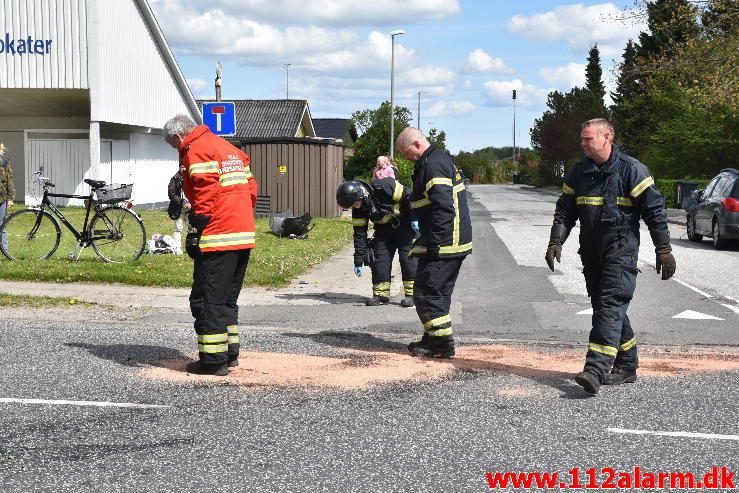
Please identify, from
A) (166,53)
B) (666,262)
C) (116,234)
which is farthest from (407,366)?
(166,53)

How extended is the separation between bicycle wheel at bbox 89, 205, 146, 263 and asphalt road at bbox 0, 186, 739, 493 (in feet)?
13.0

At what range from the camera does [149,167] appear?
32844 millimetres

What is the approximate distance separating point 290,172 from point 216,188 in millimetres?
18791

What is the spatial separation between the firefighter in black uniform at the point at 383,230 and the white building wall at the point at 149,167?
2033 centimetres

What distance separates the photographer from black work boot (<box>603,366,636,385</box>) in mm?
6863

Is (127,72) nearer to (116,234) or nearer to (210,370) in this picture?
(116,234)

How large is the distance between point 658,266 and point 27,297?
6.87 meters

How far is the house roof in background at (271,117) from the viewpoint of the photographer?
2183 inches

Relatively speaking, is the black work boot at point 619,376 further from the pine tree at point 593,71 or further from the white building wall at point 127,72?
the pine tree at point 593,71

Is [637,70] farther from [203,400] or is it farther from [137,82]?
[203,400]

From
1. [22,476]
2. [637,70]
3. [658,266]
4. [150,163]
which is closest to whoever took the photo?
[22,476]

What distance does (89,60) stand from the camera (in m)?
27.2

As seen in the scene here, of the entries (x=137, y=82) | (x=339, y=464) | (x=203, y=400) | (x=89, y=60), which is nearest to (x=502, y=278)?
(x=203, y=400)

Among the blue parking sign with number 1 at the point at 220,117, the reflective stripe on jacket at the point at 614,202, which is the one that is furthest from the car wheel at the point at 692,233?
the reflective stripe on jacket at the point at 614,202
